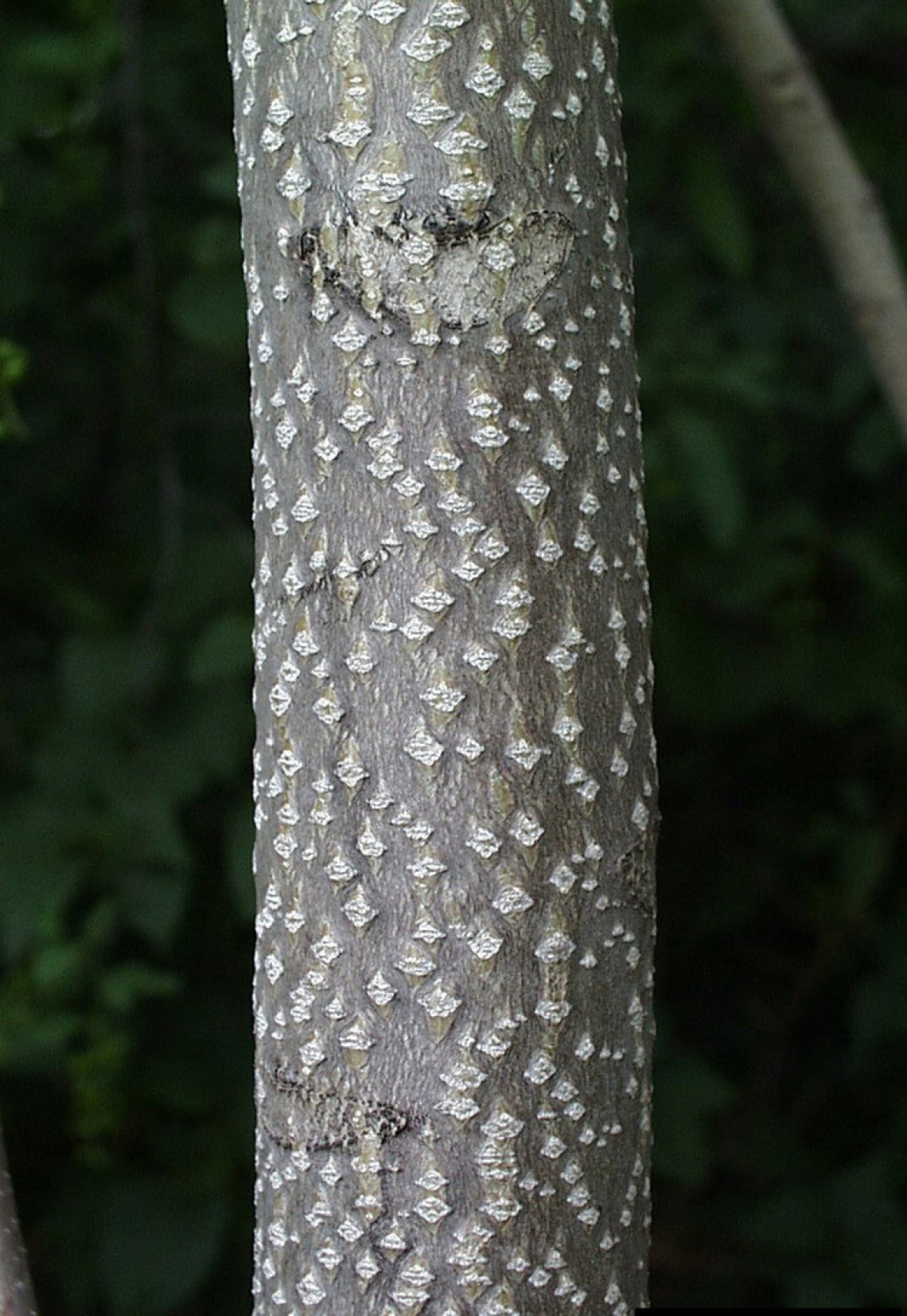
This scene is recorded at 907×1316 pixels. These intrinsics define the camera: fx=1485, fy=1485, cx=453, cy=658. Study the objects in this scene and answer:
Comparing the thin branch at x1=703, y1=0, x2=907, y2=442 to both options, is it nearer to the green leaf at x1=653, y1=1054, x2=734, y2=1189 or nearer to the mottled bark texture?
the mottled bark texture

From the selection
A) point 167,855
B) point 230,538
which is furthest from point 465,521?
point 230,538

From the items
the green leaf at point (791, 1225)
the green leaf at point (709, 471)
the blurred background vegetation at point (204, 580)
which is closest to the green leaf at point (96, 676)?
the blurred background vegetation at point (204, 580)

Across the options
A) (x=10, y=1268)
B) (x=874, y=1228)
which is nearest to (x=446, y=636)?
(x=10, y=1268)

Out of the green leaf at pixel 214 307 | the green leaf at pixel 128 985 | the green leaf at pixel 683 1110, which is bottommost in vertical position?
the green leaf at pixel 683 1110

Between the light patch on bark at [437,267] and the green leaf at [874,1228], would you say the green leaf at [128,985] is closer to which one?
the green leaf at [874,1228]

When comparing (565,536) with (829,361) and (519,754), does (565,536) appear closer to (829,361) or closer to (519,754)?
(519,754)

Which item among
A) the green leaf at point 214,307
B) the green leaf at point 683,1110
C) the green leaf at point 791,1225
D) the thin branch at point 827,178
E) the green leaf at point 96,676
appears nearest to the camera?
the thin branch at point 827,178

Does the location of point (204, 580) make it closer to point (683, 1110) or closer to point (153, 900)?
point (153, 900)
